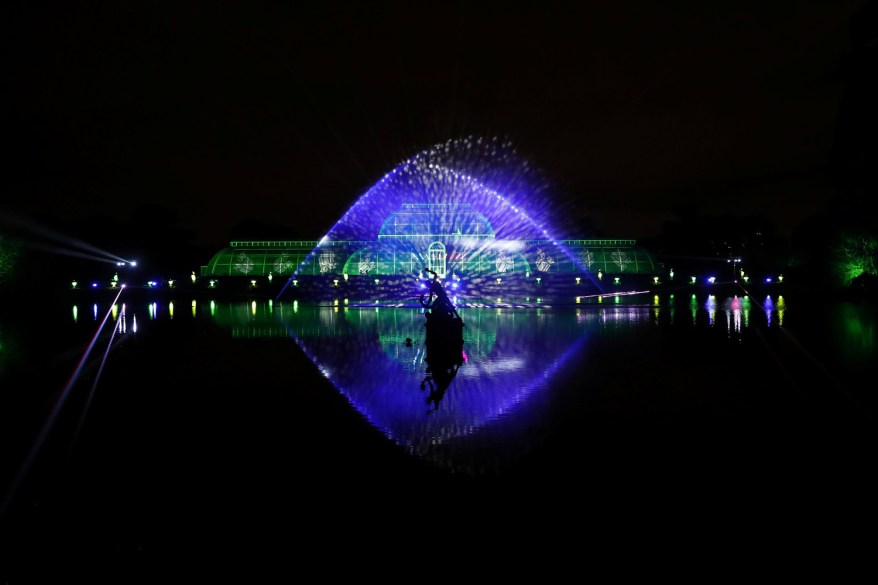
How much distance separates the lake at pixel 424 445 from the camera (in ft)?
25.8

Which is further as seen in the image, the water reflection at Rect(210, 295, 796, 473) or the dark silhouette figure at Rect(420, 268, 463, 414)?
the dark silhouette figure at Rect(420, 268, 463, 414)

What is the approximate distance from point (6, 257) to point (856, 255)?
183 feet

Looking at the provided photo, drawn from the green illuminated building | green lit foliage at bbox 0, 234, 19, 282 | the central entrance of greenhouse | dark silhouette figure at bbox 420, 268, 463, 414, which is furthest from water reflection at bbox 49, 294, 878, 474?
the green illuminated building

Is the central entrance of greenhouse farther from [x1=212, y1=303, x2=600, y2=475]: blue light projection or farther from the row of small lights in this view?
[x1=212, y1=303, x2=600, y2=475]: blue light projection

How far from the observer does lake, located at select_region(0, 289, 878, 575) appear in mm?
7859

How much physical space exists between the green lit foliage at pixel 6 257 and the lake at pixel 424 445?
3106 cm

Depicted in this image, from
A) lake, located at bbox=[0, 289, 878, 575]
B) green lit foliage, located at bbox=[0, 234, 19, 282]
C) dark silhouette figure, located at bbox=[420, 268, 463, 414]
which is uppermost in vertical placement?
green lit foliage, located at bbox=[0, 234, 19, 282]

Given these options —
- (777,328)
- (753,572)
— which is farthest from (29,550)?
(777,328)

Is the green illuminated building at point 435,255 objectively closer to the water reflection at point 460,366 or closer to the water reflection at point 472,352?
the water reflection at point 472,352

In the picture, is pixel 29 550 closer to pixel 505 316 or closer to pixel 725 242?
pixel 505 316

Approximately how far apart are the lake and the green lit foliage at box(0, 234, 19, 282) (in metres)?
31.1

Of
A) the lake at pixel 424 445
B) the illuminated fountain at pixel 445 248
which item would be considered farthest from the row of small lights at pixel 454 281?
the lake at pixel 424 445

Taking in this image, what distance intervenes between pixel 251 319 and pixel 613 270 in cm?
5737

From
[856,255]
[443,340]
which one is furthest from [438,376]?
[856,255]
